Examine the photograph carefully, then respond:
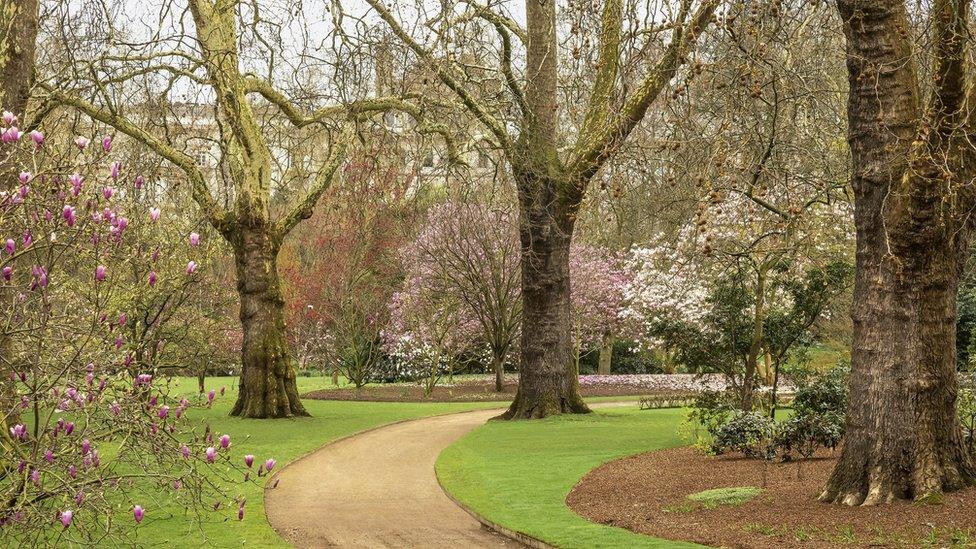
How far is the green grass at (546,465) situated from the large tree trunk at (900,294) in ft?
7.35

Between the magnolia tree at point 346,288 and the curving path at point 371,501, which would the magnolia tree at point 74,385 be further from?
the magnolia tree at point 346,288

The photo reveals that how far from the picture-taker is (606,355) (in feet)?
132

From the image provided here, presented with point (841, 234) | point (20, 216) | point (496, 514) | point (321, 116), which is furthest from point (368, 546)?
point (841, 234)

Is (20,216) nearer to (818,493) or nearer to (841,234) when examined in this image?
(818,493)

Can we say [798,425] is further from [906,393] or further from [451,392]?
[451,392]

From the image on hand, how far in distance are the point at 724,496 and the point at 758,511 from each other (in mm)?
947

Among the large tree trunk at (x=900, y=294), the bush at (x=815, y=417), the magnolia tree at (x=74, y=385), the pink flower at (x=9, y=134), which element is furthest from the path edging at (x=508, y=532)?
the pink flower at (x=9, y=134)

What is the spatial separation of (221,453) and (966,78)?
7841 mm

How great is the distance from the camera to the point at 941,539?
26.8ft

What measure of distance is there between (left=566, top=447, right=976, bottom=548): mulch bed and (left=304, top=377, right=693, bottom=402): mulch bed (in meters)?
16.0

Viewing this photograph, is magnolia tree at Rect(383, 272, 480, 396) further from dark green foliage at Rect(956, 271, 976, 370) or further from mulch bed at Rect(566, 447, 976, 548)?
mulch bed at Rect(566, 447, 976, 548)

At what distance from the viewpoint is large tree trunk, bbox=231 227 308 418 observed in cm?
2177

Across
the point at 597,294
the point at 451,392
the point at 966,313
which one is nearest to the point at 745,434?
the point at 966,313

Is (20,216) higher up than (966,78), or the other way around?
(966,78)
